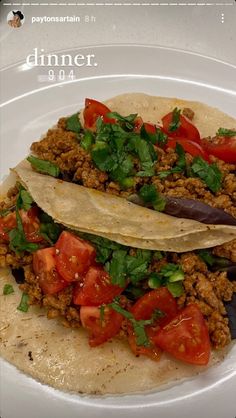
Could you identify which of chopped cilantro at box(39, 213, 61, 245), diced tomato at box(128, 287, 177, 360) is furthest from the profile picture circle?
diced tomato at box(128, 287, 177, 360)

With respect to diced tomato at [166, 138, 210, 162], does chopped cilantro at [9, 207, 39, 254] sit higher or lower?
lower

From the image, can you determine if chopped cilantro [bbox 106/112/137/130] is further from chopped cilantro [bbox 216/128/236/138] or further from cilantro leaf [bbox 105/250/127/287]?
cilantro leaf [bbox 105/250/127/287]

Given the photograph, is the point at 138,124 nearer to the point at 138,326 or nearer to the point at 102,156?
the point at 102,156

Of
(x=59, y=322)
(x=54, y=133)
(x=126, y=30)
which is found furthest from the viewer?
(x=126, y=30)

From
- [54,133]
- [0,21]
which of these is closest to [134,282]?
A: [54,133]

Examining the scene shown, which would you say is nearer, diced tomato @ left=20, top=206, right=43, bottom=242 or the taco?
the taco

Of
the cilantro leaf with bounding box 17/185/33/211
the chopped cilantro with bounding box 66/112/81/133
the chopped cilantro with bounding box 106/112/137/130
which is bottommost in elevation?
the cilantro leaf with bounding box 17/185/33/211

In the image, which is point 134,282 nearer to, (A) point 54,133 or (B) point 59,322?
(B) point 59,322
